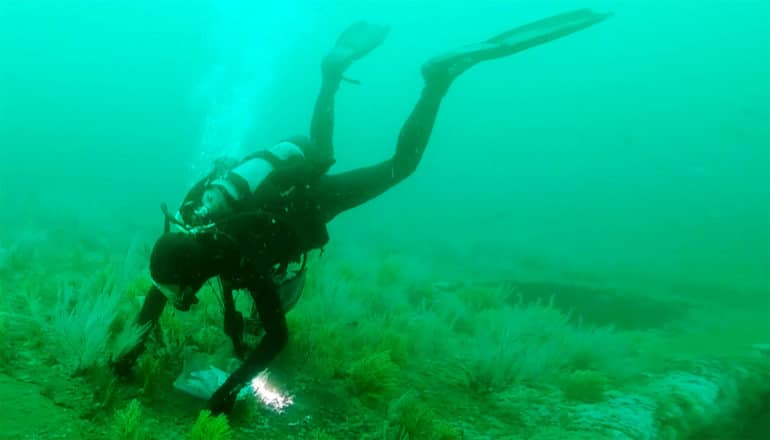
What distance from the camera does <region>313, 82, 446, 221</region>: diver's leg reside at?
5262 millimetres

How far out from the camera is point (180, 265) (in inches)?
124

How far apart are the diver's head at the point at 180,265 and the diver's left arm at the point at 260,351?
0.35 meters

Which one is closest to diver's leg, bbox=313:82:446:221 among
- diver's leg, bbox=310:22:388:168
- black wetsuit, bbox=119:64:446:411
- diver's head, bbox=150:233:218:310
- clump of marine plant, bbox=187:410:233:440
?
black wetsuit, bbox=119:64:446:411

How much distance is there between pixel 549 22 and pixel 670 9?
14551 cm

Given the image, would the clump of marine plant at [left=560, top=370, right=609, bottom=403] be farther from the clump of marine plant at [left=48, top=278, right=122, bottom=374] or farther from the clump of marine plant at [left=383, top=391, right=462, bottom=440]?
the clump of marine plant at [left=48, top=278, right=122, bottom=374]

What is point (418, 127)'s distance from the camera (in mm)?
5395

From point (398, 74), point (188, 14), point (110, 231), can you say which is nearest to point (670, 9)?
point (398, 74)

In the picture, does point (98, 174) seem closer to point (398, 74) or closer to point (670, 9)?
point (398, 74)

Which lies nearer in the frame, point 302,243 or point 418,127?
point 302,243

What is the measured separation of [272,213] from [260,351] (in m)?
1.10

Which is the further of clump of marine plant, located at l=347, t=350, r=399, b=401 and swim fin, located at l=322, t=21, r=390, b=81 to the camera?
swim fin, located at l=322, t=21, r=390, b=81

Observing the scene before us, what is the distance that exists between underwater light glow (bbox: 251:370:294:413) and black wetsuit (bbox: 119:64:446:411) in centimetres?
23

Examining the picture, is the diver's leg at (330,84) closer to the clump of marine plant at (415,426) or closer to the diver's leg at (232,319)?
the diver's leg at (232,319)

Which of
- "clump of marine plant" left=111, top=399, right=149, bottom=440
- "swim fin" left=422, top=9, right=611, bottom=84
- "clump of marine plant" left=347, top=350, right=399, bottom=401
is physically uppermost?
"swim fin" left=422, top=9, right=611, bottom=84
